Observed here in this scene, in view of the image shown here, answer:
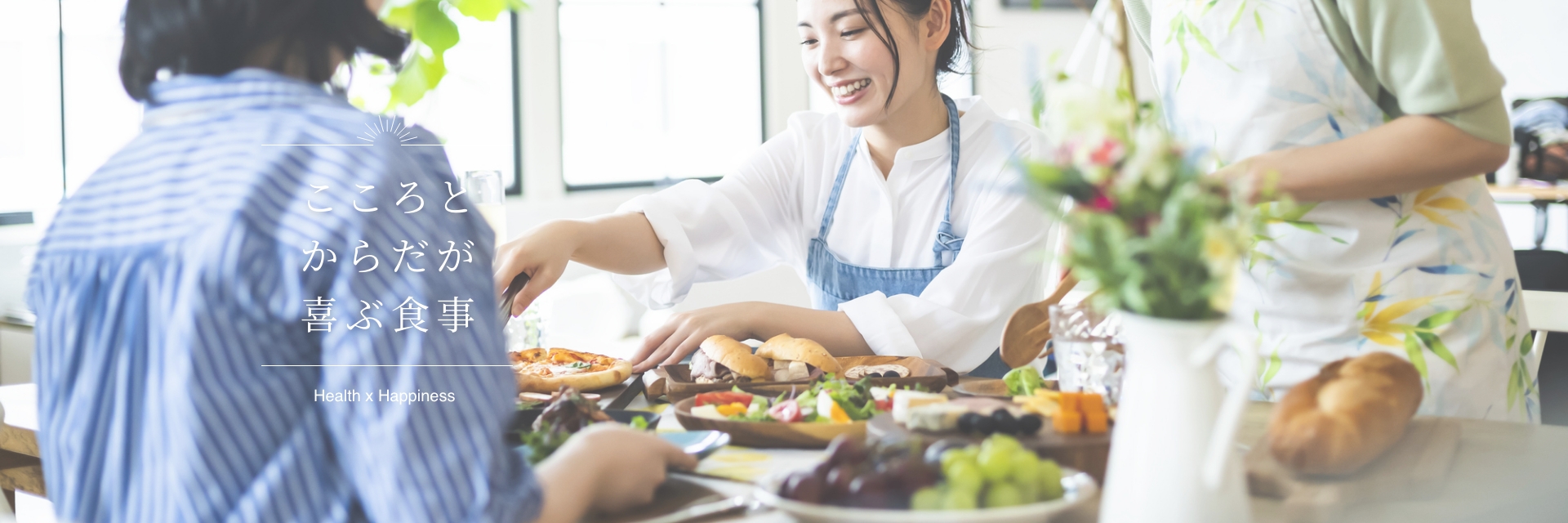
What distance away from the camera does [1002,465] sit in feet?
2.47

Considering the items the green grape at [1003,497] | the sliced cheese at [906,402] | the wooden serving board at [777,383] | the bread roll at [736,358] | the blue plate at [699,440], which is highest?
the green grape at [1003,497]

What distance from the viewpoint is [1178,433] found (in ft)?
2.21

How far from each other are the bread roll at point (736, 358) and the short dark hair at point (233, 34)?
646 mm

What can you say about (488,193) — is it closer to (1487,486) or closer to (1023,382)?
(1023,382)

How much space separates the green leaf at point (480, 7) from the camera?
1.32m

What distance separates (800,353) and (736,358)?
0.08 m

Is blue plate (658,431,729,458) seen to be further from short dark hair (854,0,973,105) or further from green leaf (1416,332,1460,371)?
short dark hair (854,0,973,105)

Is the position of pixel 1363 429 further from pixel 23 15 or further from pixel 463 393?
pixel 23 15

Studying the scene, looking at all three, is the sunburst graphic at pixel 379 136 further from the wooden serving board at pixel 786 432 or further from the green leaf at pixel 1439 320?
the green leaf at pixel 1439 320

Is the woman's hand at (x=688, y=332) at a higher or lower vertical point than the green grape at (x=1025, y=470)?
lower

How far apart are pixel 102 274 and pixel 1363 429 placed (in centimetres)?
93

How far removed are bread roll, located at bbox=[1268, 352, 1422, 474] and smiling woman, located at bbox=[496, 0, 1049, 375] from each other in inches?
27.4

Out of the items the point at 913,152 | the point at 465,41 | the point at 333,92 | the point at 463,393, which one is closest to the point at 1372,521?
the point at 463,393

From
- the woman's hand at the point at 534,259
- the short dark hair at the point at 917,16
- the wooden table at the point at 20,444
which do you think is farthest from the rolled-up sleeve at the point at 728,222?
the wooden table at the point at 20,444
